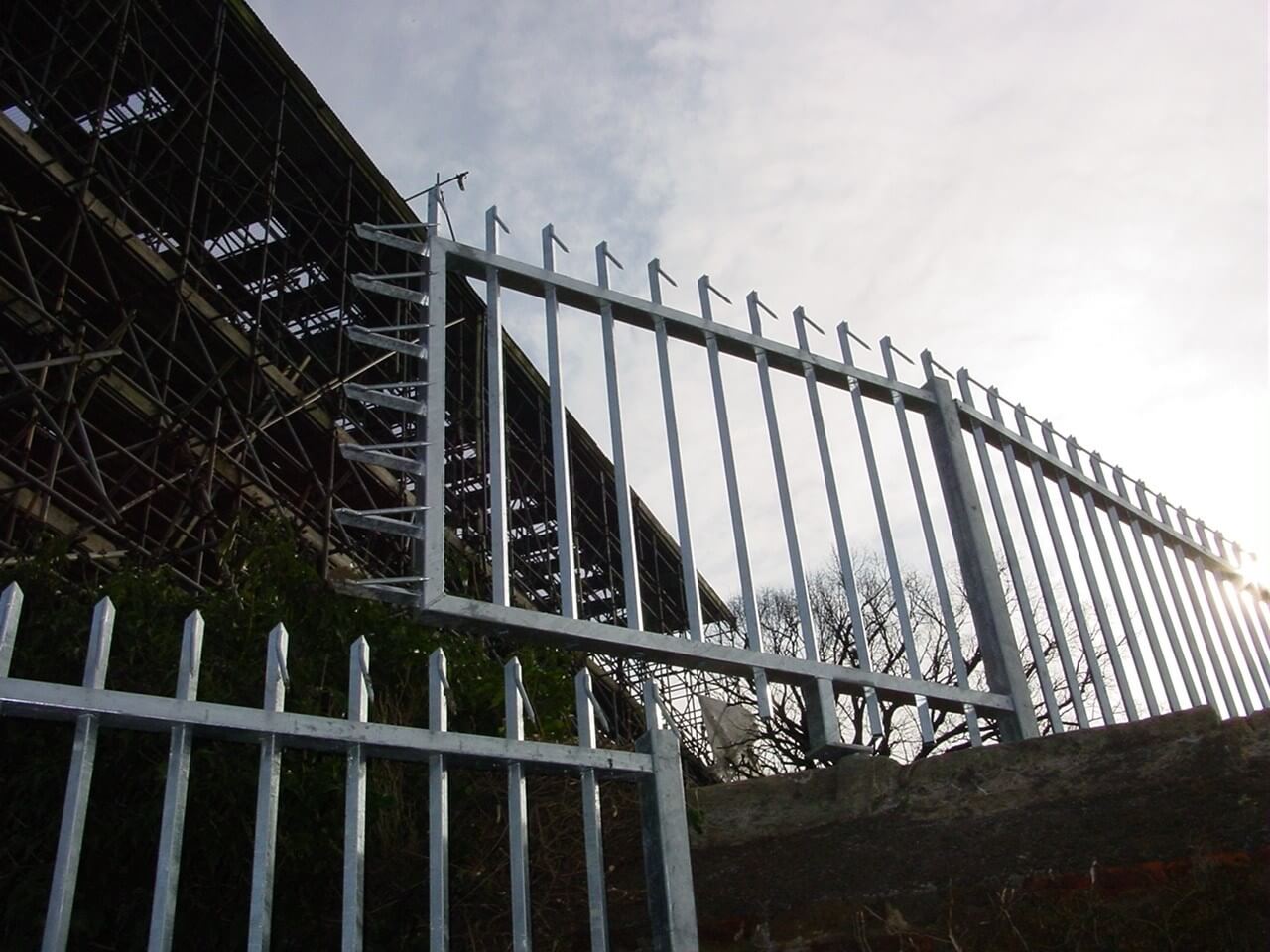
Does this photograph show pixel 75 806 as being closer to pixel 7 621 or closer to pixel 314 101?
pixel 7 621

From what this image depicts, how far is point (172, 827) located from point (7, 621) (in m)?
0.38

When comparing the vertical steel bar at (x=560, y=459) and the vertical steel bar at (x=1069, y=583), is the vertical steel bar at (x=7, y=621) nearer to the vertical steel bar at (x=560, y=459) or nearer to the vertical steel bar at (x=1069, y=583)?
the vertical steel bar at (x=560, y=459)

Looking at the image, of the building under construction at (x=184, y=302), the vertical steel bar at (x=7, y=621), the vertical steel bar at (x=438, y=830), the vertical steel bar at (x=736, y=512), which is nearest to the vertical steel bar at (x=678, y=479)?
the vertical steel bar at (x=736, y=512)

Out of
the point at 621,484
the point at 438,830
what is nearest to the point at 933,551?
the point at 621,484

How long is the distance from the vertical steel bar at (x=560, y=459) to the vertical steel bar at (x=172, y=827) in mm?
918

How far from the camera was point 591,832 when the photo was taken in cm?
194

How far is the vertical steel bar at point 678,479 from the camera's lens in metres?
2.61

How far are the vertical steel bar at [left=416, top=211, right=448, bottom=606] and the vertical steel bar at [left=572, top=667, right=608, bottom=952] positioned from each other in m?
0.51

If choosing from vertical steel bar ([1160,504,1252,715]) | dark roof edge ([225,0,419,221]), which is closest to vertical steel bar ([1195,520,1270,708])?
vertical steel bar ([1160,504,1252,715])

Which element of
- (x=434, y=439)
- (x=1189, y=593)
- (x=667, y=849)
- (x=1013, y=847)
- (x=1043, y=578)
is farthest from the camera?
(x=1189, y=593)

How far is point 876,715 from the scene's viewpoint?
2.71 metres

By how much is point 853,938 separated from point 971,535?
4.96ft

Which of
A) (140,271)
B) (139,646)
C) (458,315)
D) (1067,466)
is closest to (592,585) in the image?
(458,315)

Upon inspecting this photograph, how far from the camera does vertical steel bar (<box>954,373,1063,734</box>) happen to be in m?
3.08
